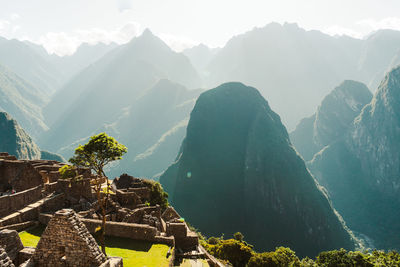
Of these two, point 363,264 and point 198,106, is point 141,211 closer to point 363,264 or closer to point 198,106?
point 363,264

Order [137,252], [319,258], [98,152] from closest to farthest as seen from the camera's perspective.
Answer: [98,152] → [137,252] → [319,258]

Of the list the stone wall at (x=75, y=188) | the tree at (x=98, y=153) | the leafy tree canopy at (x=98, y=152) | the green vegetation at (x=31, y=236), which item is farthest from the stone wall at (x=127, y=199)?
the leafy tree canopy at (x=98, y=152)

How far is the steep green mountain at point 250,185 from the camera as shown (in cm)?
13638

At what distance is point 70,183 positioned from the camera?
76.7ft

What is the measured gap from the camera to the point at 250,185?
157375mm

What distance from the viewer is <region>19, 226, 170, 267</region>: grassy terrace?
583 inches

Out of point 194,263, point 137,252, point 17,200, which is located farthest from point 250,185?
point 17,200

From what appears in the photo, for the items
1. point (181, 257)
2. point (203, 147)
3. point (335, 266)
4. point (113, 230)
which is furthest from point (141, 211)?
point (203, 147)

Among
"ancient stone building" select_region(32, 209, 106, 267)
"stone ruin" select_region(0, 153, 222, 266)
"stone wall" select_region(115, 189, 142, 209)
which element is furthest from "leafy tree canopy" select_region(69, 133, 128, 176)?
"stone wall" select_region(115, 189, 142, 209)

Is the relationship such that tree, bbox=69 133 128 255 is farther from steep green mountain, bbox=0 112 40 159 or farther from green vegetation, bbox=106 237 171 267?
steep green mountain, bbox=0 112 40 159

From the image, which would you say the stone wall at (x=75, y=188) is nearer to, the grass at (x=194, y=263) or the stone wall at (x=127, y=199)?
the stone wall at (x=127, y=199)

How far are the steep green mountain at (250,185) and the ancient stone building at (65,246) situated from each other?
12542 centimetres

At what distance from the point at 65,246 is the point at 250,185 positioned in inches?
6190

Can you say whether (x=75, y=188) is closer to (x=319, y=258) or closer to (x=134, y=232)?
(x=134, y=232)
